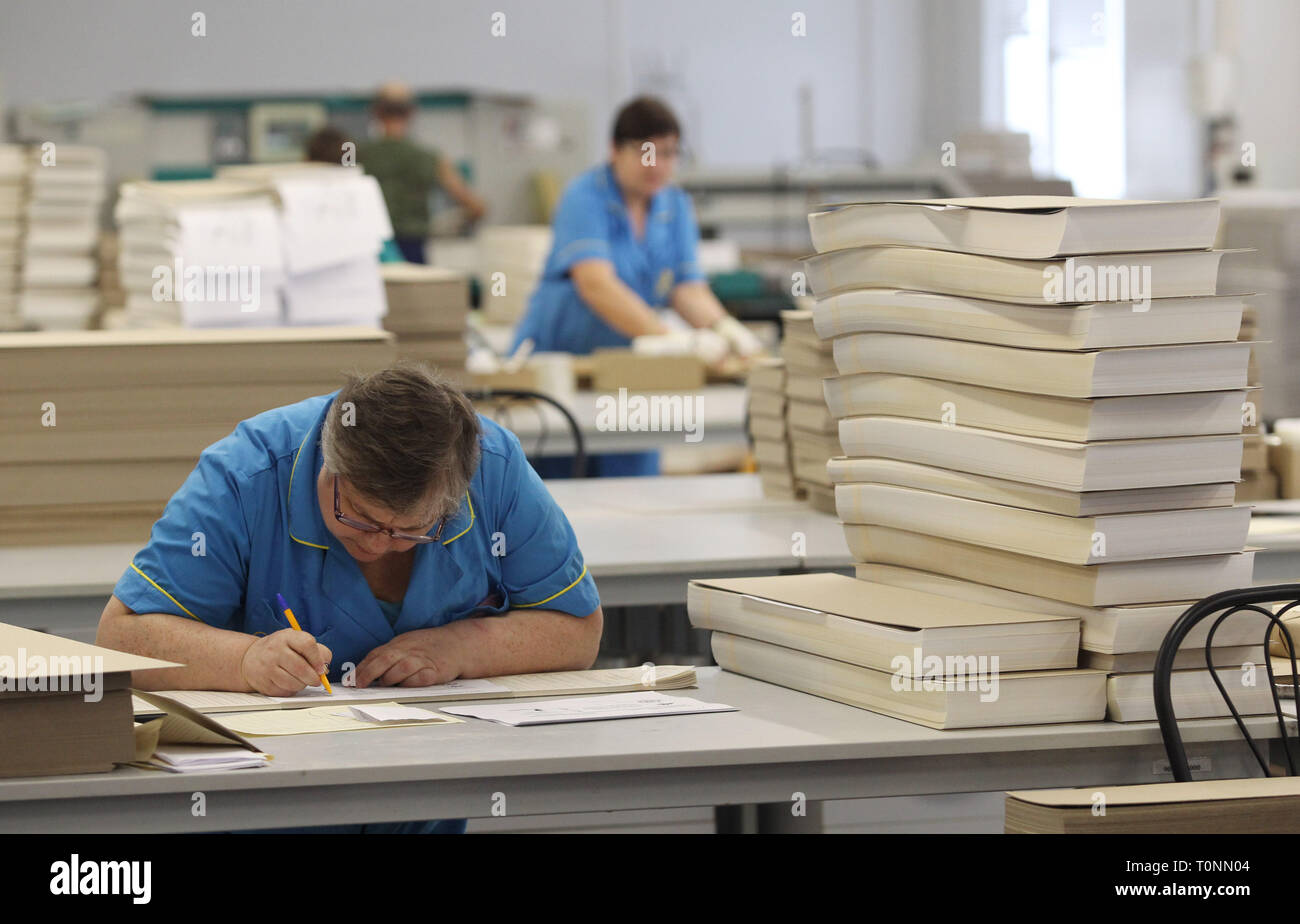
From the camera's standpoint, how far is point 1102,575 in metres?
1.90

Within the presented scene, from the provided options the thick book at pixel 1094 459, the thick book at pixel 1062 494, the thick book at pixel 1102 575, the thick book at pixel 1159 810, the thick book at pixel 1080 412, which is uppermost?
the thick book at pixel 1080 412

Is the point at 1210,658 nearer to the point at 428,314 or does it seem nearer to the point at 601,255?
the point at 428,314

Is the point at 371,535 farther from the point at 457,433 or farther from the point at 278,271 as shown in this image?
the point at 278,271

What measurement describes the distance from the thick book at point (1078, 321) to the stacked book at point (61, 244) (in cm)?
419

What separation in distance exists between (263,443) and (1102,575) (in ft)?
3.54

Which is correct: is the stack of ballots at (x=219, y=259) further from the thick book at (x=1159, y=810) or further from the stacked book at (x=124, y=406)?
the thick book at (x=1159, y=810)

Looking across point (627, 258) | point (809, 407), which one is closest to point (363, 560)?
point (809, 407)

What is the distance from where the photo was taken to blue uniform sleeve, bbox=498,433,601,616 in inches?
87.6

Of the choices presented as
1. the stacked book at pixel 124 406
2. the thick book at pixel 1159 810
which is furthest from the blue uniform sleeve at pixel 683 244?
the thick book at pixel 1159 810

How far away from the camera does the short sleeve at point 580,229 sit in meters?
5.27

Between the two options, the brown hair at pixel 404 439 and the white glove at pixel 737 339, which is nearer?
the brown hair at pixel 404 439

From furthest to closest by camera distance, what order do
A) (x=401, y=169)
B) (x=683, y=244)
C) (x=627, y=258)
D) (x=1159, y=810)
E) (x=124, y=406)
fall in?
(x=401, y=169) < (x=683, y=244) < (x=627, y=258) < (x=124, y=406) < (x=1159, y=810)

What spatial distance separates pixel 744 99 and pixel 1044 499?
36.8 ft

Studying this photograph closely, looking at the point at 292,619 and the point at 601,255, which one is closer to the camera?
the point at 292,619
